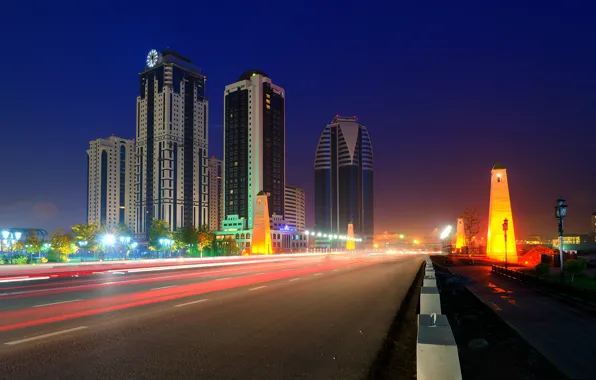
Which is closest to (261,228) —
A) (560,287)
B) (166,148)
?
(560,287)

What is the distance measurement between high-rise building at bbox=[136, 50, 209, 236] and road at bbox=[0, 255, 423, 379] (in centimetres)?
18049

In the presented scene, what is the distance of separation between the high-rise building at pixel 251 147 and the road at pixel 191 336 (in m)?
173

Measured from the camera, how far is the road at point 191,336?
6.42 meters

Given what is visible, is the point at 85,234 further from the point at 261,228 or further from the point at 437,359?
the point at 437,359

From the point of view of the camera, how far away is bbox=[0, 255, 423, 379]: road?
6422 millimetres

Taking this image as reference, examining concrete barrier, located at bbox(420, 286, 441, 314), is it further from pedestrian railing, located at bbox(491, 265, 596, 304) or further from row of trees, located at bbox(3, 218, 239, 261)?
row of trees, located at bbox(3, 218, 239, 261)

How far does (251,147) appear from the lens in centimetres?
18988

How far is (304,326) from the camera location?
10.2 meters

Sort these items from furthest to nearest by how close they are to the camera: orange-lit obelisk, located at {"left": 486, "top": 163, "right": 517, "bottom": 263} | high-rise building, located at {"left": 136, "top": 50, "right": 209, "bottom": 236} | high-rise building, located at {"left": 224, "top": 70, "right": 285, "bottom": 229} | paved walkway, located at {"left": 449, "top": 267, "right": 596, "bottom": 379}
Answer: high-rise building, located at {"left": 136, "top": 50, "right": 209, "bottom": 236}
high-rise building, located at {"left": 224, "top": 70, "right": 285, "bottom": 229}
orange-lit obelisk, located at {"left": 486, "top": 163, "right": 517, "bottom": 263}
paved walkway, located at {"left": 449, "top": 267, "right": 596, "bottom": 379}

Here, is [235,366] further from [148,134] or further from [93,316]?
[148,134]

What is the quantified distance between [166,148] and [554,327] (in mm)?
190763

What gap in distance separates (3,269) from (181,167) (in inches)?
6561

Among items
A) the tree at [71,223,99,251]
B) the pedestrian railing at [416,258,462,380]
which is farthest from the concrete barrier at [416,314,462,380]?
the tree at [71,223,99,251]

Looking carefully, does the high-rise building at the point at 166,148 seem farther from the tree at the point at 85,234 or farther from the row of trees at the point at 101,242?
the tree at the point at 85,234
